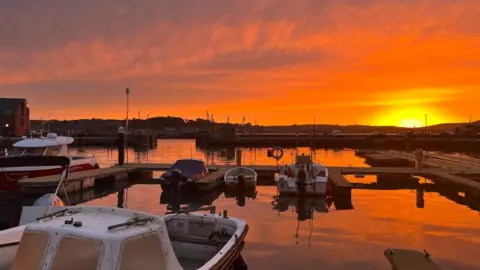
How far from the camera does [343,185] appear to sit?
957 inches

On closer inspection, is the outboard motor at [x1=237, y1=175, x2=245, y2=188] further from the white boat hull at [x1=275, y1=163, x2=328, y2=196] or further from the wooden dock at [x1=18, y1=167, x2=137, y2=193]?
the wooden dock at [x1=18, y1=167, x2=137, y2=193]

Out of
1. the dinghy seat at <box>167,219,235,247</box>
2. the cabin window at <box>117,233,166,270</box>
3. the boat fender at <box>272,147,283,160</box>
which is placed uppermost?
the boat fender at <box>272,147,283,160</box>

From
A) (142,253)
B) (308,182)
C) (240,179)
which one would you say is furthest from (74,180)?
(142,253)

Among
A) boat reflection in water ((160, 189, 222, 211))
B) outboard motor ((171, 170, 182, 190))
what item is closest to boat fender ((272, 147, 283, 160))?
boat reflection in water ((160, 189, 222, 211))

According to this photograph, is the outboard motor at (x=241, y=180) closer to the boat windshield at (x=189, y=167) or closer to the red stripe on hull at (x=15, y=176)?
the boat windshield at (x=189, y=167)

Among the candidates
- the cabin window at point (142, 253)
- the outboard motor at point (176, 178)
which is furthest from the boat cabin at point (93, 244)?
the outboard motor at point (176, 178)

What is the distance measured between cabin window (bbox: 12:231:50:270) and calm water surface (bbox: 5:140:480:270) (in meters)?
6.85

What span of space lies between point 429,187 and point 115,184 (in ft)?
67.2

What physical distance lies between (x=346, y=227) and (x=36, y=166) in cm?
1767

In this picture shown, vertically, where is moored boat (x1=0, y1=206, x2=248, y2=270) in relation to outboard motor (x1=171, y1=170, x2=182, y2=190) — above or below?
above

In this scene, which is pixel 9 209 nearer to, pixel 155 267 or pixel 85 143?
pixel 155 267

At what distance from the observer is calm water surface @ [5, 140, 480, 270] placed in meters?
13.5

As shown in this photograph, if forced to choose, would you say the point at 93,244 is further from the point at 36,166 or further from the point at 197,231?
the point at 36,166

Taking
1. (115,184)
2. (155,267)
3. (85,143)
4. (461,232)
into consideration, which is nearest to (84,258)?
(155,267)
